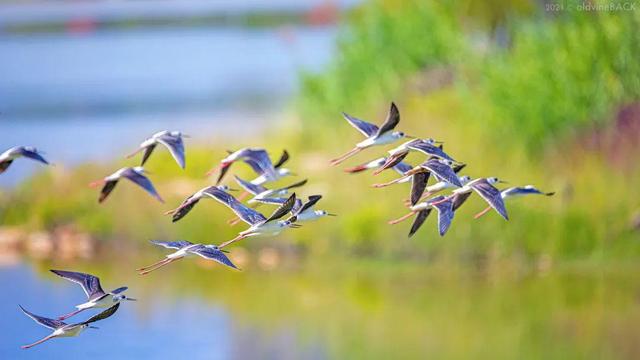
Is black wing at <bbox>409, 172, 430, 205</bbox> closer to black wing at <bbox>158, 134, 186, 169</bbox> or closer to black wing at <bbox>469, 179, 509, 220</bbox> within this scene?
black wing at <bbox>469, 179, 509, 220</bbox>

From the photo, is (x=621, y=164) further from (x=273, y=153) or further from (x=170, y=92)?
(x=170, y=92)

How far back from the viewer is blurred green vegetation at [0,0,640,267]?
10906 millimetres

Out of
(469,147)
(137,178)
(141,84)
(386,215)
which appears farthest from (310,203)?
(141,84)

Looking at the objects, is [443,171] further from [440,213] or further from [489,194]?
[440,213]

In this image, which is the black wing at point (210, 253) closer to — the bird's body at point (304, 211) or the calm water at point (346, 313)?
the bird's body at point (304, 211)

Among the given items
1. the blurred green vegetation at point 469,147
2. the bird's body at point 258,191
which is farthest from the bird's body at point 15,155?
the blurred green vegetation at point 469,147

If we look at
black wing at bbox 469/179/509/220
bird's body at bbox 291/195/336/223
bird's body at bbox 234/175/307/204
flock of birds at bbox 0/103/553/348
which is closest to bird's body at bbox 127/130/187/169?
flock of birds at bbox 0/103/553/348


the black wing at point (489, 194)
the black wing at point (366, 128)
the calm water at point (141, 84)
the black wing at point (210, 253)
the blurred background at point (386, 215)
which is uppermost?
the calm water at point (141, 84)

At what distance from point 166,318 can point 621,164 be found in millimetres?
3184

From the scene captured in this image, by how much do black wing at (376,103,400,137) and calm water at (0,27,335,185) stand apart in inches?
222

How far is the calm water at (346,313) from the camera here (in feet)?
30.5

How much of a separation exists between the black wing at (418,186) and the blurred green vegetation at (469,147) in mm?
4013

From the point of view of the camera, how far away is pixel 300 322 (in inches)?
388

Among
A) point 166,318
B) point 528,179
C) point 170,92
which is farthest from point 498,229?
point 170,92
